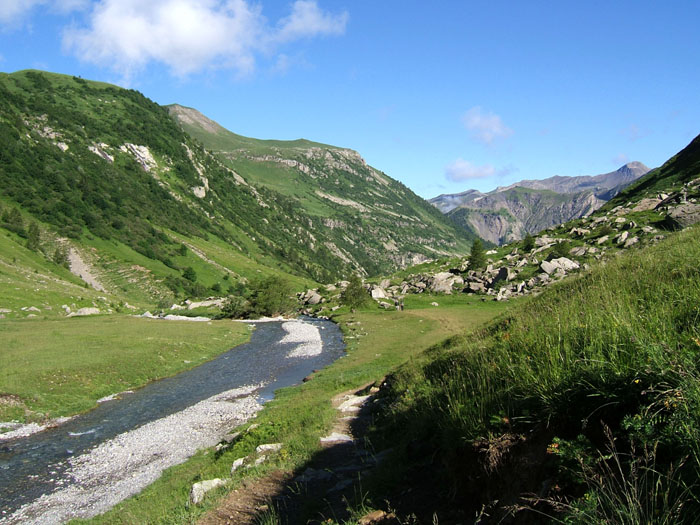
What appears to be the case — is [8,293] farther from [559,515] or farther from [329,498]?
[559,515]

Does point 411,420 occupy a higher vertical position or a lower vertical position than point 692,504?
lower

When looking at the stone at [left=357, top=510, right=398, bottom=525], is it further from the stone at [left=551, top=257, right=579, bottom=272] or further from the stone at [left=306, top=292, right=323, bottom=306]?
the stone at [left=306, top=292, right=323, bottom=306]

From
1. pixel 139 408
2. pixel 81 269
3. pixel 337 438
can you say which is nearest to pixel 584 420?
pixel 337 438

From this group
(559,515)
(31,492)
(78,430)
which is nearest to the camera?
(559,515)

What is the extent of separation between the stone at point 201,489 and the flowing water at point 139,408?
820cm

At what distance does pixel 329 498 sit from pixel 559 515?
687 cm

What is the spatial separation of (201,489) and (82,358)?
2772 centimetres

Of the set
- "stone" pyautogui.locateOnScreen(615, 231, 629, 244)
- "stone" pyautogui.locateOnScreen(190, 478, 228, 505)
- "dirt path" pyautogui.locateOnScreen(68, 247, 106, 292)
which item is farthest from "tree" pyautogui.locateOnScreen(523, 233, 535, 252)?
"dirt path" pyautogui.locateOnScreen(68, 247, 106, 292)

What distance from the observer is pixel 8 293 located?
185ft

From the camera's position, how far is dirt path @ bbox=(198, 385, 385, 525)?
9.29m

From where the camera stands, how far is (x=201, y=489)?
12516mm

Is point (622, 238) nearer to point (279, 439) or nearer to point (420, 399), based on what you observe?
point (420, 399)

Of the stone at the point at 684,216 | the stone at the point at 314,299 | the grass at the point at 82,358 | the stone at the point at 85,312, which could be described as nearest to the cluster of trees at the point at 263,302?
the stone at the point at 314,299

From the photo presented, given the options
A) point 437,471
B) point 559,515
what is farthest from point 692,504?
point 437,471
